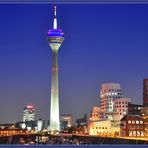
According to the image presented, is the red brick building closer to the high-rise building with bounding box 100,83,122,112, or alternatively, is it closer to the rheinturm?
the high-rise building with bounding box 100,83,122,112

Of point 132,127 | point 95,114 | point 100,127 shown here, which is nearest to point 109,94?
point 95,114

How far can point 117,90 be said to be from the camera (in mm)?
33312

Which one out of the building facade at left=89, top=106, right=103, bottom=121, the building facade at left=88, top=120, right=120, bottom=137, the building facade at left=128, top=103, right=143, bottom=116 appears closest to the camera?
the building facade at left=128, top=103, right=143, bottom=116

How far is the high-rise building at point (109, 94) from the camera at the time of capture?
3322 cm

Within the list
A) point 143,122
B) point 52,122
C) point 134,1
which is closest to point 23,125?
point 52,122

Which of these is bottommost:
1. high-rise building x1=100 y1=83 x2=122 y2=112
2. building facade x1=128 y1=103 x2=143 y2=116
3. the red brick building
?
the red brick building

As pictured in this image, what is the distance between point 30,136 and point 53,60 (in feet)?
30.1

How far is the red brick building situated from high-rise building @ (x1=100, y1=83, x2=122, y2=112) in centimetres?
904

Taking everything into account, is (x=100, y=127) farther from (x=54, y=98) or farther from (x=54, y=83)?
(x=54, y=83)

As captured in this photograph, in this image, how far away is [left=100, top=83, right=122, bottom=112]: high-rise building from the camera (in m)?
33.2

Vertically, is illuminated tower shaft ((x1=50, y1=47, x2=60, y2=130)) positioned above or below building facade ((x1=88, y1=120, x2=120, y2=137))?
above

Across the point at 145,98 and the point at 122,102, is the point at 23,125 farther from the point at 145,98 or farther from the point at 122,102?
the point at 145,98

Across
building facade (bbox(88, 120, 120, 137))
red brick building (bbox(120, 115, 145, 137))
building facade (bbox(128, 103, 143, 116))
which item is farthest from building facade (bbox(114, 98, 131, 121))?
red brick building (bbox(120, 115, 145, 137))

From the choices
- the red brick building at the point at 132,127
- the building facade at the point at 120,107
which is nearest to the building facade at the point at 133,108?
the building facade at the point at 120,107
